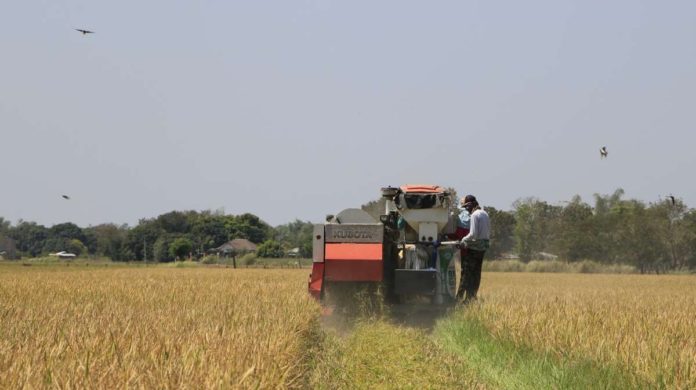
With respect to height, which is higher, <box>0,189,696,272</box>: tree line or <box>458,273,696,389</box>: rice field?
<box>0,189,696,272</box>: tree line

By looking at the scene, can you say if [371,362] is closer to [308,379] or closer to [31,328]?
[308,379]

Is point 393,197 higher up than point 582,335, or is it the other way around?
point 393,197

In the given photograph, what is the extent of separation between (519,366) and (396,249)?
5.47 meters

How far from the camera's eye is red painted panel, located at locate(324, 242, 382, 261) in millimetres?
12812

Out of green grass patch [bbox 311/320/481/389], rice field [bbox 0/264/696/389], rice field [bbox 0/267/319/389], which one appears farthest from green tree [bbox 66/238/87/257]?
green grass patch [bbox 311/320/481/389]

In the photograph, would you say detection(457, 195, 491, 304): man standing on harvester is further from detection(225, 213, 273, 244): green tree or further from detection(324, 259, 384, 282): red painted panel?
detection(225, 213, 273, 244): green tree

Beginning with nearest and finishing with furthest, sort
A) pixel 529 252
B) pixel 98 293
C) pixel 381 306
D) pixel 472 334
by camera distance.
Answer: pixel 472 334, pixel 381 306, pixel 98 293, pixel 529 252

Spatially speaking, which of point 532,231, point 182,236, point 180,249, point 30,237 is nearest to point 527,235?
point 532,231

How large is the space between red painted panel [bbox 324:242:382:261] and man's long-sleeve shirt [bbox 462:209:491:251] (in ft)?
4.88

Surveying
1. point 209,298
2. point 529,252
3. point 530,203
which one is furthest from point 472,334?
point 530,203

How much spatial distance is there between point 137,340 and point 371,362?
3.13 m

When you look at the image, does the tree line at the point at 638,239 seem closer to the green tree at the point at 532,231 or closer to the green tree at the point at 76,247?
the green tree at the point at 532,231

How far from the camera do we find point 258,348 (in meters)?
5.88

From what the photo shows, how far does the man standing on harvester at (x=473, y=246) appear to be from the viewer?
13133 mm
